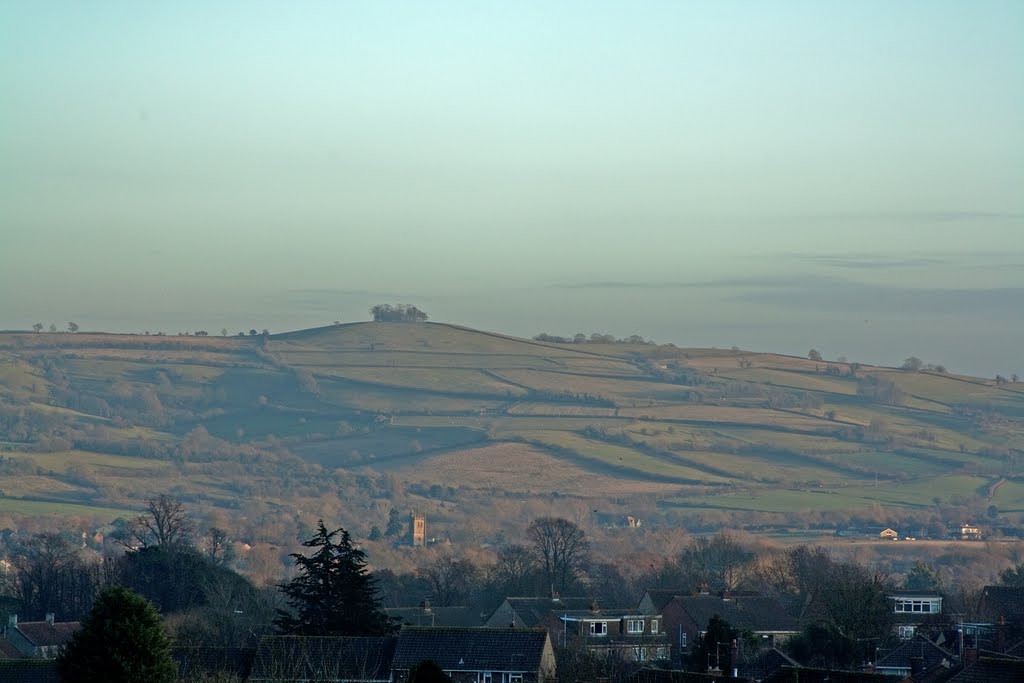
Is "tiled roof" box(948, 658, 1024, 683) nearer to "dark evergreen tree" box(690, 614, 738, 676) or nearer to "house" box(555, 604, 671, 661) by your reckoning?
"dark evergreen tree" box(690, 614, 738, 676)

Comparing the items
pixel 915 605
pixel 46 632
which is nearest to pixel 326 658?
pixel 46 632

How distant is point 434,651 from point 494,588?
4898 centimetres

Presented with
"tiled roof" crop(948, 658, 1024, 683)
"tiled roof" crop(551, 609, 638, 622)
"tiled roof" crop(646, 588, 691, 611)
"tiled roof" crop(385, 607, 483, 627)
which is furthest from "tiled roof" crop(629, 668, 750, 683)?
"tiled roof" crop(385, 607, 483, 627)

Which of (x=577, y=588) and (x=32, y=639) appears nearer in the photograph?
(x=32, y=639)

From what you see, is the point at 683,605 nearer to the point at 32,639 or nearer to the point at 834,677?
the point at 32,639

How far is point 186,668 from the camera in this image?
58.1 metres

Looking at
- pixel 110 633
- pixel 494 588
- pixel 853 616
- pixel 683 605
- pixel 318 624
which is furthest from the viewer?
pixel 494 588

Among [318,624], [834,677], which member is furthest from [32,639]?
[834,677]

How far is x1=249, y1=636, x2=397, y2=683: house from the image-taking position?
58531mm

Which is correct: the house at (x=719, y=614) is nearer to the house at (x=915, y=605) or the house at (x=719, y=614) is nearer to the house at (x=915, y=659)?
the house at (x=915, y=605)

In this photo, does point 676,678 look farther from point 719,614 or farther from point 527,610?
point 527,610

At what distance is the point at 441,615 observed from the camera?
9656cm

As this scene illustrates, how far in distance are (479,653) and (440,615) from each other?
3606 centimetres

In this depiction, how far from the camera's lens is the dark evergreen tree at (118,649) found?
45625mm
